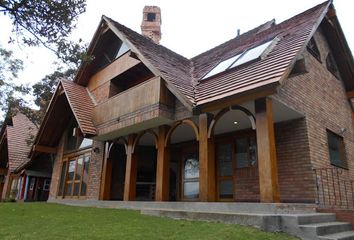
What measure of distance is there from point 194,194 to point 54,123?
8587mm

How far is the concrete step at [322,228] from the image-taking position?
5051 mm

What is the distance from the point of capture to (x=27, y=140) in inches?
813

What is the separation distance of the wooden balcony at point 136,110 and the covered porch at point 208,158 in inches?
14.7

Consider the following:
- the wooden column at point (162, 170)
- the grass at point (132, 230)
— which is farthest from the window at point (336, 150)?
the grass at point (132, 230)

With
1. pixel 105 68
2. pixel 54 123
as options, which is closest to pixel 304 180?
pixel 105 68

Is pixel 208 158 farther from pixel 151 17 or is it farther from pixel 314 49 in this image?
pixel 151 17

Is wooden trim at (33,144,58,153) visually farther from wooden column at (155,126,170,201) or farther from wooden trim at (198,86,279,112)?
wooden trim at (198,86,279,112)

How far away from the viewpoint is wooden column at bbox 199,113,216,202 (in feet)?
24.7

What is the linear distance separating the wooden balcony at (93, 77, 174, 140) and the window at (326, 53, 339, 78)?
20.5 feet

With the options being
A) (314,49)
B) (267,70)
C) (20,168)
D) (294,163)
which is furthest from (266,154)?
(20,168)

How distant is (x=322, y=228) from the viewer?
17.5 feet

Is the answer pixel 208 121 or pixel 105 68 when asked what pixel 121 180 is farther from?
pixel 208 121

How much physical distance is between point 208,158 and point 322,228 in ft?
10.4

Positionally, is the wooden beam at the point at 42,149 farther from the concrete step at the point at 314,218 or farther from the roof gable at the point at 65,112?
the concrete step at the point at 314,218
